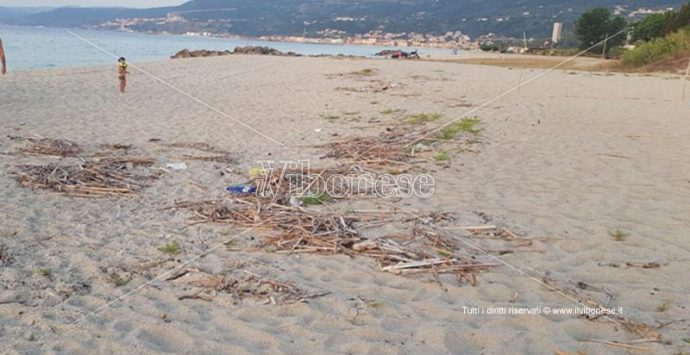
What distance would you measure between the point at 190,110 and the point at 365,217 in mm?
7309

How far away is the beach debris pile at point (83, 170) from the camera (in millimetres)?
4895

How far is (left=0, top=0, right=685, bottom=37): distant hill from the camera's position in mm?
93688

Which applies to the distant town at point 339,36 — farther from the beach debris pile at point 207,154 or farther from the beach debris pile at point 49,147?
the beach debris pile at point 49,147

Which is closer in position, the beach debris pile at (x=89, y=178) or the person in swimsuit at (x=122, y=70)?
the beach debris pile at (x=89, y=178)

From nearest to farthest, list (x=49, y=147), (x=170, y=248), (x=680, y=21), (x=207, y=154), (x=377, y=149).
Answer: (x=170, y=248), (x=49, y=147), (x=207, y=154), (x=377, y=149), (x=680, y=21)

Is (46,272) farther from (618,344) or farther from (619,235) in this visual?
(619,235)

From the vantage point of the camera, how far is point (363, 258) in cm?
369

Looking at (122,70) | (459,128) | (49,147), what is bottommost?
(49,147)

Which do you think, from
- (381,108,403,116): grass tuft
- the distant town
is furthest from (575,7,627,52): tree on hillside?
the distant town

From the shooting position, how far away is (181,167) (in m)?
5.97

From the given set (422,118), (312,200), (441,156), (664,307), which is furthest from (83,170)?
(422,118)

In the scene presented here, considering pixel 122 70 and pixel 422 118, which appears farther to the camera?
pixel 122 70

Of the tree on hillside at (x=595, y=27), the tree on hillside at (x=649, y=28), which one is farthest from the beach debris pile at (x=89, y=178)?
the tree on hillside at (x=595, y=27)

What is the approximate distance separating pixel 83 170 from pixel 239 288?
3103 mm
